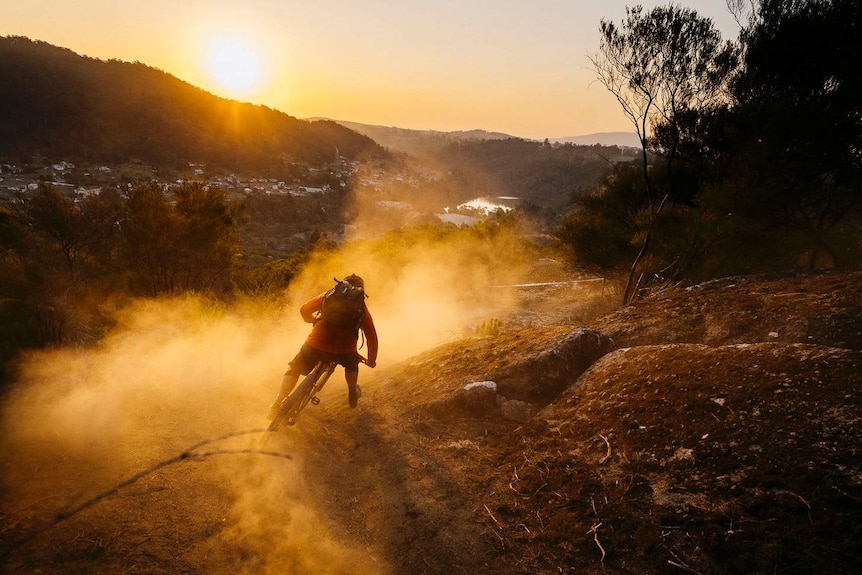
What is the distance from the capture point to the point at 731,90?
52.7ft

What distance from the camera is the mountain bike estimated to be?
5.46 m

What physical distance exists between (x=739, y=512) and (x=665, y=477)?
66cm

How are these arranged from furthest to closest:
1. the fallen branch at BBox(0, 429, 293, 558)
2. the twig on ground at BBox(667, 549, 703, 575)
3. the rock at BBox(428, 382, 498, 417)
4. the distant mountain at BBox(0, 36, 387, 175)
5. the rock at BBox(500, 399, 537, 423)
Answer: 1. the distant mountain at BBox(0, 36, 387, 175)
2. the rock at BBox(428, 382, 498, 417)
3. the rock at BBox(500, 399, 537, 423)
4. the fallen branch at BBox(0, 429, 293, 558)
5. the twig on ground at BBox(667, 549, 703, 575)

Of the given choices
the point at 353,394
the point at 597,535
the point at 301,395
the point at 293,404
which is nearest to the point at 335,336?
the point at 301,395

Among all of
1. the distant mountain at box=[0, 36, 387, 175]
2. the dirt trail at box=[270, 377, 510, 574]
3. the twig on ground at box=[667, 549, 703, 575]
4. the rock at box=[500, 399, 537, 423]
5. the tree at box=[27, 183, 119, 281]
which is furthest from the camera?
the distant mountain at box=[0, 36, 387, 175]

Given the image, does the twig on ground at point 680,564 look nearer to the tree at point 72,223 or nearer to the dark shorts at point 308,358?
the dark shorts at point 308,358

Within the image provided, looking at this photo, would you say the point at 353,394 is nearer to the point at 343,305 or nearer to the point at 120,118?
the point at 343,305

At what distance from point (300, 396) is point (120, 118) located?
485 feet

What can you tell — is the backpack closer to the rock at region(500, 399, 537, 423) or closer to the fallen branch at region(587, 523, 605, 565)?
the rock at region(500, 399, 537, 423)

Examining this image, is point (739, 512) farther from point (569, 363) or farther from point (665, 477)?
point (569, 363)

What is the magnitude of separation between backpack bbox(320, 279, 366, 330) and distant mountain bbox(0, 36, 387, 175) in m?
125

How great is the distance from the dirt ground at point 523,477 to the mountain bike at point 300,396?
0.19 metres

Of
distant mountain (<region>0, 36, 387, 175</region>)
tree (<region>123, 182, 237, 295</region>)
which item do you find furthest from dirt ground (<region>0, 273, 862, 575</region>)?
distant mountain (<region>0, 36, 387, 175</region>)

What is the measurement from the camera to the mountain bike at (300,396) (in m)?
5.46
